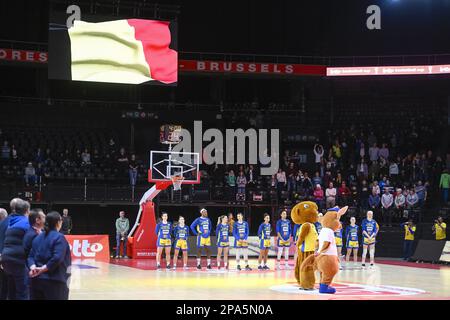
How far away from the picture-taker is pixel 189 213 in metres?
32.6

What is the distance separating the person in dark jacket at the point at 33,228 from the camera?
10198 millimetres

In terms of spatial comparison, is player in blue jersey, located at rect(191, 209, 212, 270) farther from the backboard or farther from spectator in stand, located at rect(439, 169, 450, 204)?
spectator in stand, located at rect(439, 169, 450, 204)

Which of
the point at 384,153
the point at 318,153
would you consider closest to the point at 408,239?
the point at 384,153

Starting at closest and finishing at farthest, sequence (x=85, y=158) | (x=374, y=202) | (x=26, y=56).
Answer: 1. (x=374, y=202)
2. (x=85, y=158)
3. (x=26, y=56)

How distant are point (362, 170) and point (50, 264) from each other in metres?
26.4

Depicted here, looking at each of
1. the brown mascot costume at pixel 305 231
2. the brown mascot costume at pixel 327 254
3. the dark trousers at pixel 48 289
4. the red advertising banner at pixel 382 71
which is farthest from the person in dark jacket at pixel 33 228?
the red advertising banner at pixel 382 71

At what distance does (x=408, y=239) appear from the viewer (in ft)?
94.0

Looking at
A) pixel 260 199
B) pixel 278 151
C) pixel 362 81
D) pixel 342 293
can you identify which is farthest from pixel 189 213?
pixel 342 293

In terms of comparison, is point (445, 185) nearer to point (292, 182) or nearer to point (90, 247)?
point (292, 182)

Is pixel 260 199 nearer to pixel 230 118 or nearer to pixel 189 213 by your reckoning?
pixel 189 213

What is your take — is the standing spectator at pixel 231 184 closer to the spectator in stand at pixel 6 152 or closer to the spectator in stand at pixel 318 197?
the spectator in stand at pixel 318 197

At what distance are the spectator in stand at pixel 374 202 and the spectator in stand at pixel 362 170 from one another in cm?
231

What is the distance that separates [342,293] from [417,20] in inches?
1111

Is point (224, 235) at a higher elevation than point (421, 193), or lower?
lower
